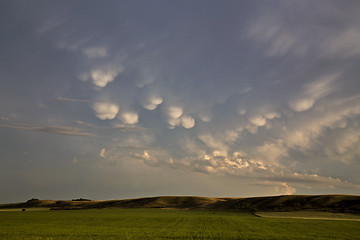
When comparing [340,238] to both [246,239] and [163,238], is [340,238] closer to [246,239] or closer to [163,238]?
[246,239]

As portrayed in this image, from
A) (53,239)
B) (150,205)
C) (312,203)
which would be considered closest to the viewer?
(53,239)

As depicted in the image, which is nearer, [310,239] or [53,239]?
[53,239]

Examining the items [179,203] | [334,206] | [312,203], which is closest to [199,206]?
[179,203]

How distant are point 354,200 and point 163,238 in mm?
119621

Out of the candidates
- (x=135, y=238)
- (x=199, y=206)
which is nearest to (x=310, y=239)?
(x=135, y=238)

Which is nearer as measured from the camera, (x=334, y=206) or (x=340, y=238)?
(x=340, y=238)

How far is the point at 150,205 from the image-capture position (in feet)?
550

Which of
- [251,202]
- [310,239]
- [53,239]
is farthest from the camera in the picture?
[251,202]

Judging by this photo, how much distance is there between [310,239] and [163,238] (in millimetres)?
19510

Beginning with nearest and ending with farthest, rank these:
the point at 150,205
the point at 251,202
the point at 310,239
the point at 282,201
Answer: the point at 310,239 < the point at 282,201 < the point at 251,202 < the point at 150,205

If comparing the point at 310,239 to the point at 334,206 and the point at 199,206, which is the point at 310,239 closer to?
the point at 334,206

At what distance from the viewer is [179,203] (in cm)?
17575

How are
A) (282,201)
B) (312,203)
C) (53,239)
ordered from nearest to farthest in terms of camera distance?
1. (53,239)
2. (312,203)
3. (282,201)

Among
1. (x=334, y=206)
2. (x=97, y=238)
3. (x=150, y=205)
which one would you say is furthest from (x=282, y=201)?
(x=97, y=238)
